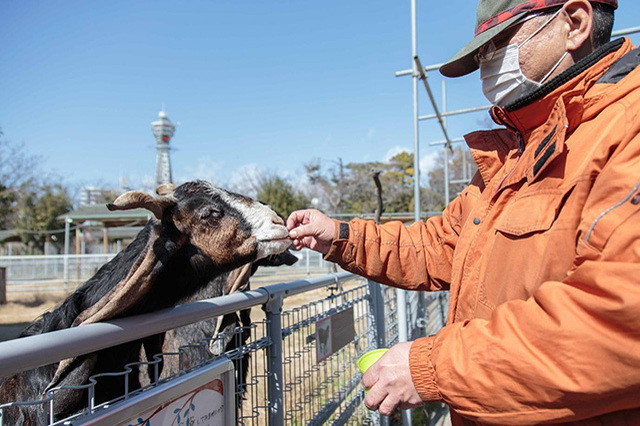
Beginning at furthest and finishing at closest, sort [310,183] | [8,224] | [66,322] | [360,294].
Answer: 1. [310,183]
2. [8,224]
3. [360,294]
4. [66,322]

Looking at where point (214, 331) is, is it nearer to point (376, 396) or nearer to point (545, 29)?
point (376, 396)

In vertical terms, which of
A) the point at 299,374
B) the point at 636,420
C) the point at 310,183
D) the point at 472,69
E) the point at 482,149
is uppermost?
the point at 310,183

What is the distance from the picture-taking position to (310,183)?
42000 millimetres

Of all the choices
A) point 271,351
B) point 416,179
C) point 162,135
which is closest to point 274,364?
point 271,351

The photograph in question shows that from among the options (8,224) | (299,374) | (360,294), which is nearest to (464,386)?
(299,374)

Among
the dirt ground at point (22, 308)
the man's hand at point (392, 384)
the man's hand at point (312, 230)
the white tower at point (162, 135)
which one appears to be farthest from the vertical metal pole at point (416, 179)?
the white tower at point (162, 135)

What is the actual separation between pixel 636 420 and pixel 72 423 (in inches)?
54.5

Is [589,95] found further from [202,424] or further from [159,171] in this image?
[159,171]

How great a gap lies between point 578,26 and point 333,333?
2.04 m

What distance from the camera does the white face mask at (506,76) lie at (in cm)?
172

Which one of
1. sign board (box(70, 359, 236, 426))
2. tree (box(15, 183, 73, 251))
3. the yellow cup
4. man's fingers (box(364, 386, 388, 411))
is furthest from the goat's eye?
tree (box(15, 183, 73, 251))

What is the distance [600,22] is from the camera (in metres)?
1.56

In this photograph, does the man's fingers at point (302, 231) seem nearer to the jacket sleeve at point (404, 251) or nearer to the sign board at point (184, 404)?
the jacket sleeve at point (404, 251)

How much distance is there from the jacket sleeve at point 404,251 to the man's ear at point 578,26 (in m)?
0.87
